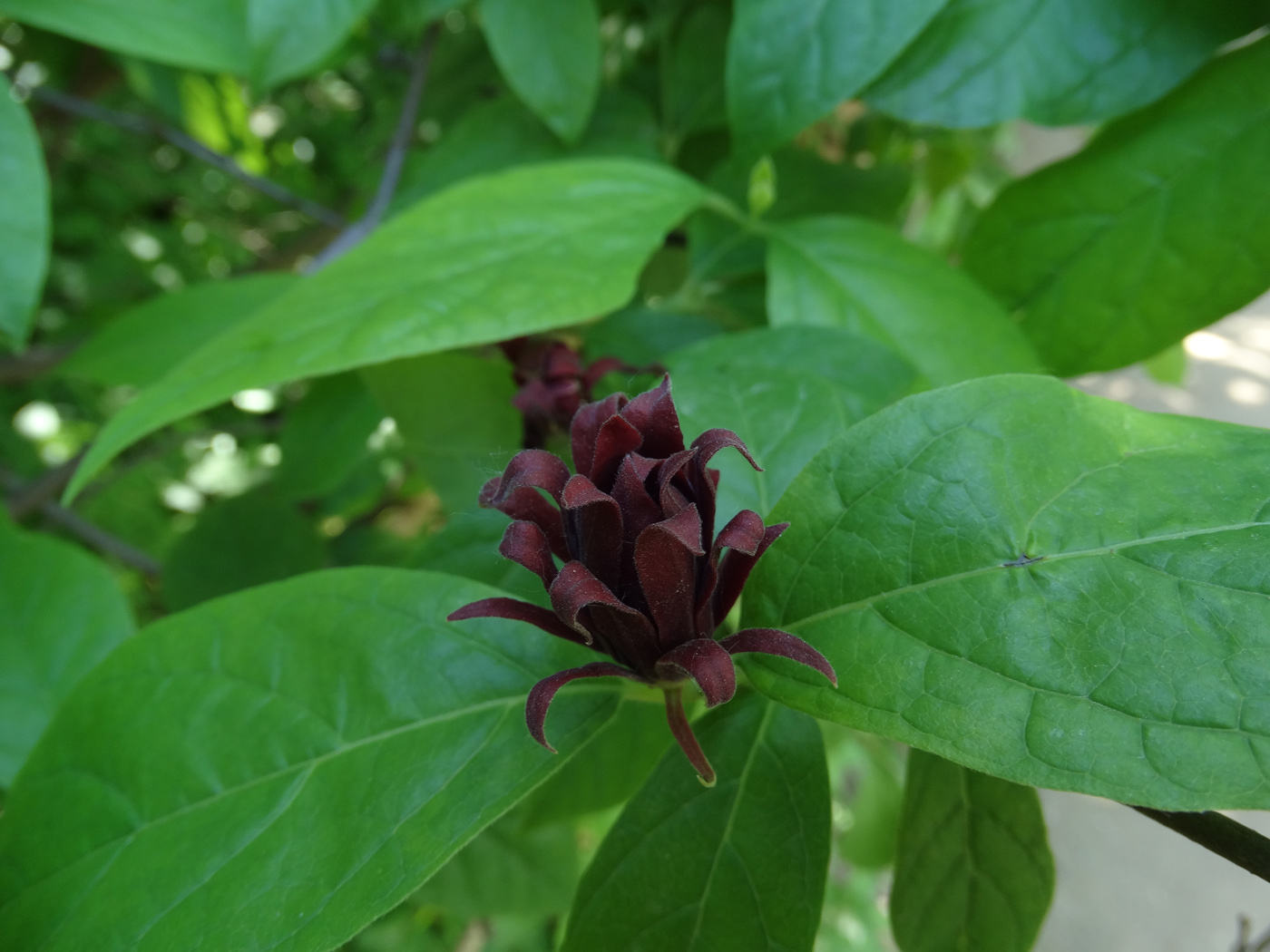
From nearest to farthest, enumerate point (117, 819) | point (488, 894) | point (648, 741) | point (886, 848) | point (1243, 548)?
point (1243, 548), point (117, 819), point (648, 741), point (488, 894), point (886, 848)

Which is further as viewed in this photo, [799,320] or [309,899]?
[799,320]

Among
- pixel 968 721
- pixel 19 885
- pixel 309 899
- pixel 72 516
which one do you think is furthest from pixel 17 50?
pixel 968 721

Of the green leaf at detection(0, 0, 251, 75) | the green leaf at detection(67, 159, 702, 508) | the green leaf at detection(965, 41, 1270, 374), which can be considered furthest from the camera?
the green leaf at detection(0, 0, 251, 75)

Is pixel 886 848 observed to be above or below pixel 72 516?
below

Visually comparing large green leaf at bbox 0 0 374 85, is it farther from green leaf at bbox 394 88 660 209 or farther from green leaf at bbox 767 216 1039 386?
green leaf at bbox 767 216 1039 386

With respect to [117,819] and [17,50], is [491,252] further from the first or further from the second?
[17,50]

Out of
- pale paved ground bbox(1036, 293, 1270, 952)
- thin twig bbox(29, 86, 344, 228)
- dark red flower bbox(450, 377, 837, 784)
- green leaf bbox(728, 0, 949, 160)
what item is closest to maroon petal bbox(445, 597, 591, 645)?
dark red flower bbox(450, 377, 837, 784)

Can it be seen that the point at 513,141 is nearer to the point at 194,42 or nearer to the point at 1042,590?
the point at 194,42
